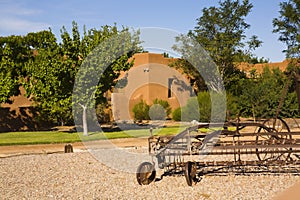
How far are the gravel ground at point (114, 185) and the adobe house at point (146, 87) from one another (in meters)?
16.9

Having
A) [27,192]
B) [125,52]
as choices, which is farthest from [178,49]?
[27,192]

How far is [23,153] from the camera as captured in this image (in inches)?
591

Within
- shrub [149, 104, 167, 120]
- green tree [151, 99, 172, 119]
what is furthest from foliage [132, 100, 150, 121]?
green tree [151, 99, 172, 119]

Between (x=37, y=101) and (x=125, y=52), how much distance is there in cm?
581

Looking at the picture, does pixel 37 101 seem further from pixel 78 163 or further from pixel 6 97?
pixel 78 163

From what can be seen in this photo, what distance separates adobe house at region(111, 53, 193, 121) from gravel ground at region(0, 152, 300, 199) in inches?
664

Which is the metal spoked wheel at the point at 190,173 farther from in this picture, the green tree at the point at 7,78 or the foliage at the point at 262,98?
the foliage at the point at 262,98

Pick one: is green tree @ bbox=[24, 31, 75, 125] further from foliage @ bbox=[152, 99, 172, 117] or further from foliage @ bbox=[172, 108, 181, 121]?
foliage @ bbox=[172, 108, 181, 121]

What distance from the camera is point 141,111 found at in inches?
1144

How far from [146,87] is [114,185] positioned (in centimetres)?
2173

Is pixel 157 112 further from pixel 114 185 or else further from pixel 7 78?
pixel 114 185

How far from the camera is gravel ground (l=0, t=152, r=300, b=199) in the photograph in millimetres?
7670

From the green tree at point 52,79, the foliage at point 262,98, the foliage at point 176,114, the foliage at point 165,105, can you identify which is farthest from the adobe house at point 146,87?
the green tree at point 52,79

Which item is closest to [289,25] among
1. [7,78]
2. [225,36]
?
[225,36]
